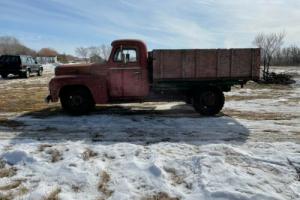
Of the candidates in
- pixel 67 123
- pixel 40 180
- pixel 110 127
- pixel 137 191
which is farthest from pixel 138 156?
pixel 67 123

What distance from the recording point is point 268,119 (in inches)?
351

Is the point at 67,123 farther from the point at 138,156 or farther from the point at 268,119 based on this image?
the point at 268,119

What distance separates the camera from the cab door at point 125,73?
30.5 feet

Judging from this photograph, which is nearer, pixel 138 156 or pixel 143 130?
pixel 138 156

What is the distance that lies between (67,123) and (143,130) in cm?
220

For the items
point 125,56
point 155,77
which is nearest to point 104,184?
point 155,77

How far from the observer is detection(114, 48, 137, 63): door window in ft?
30.6

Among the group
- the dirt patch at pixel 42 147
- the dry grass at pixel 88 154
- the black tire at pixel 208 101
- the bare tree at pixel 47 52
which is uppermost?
the bare tree at pixel 47 52

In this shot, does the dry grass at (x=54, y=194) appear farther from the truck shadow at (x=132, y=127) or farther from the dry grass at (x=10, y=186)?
the truck shadow at (x=132, y=127)

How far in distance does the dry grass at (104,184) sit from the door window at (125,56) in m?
4.74

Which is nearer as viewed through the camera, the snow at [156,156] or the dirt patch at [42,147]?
the snow at [156,156]

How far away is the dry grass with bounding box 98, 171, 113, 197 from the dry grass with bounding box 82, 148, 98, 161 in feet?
2.55

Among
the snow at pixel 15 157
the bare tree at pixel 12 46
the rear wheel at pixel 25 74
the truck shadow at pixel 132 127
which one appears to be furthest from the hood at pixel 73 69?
the bare tree at pixel 12 46

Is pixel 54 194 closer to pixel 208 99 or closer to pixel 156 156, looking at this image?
pixel 156 156
